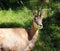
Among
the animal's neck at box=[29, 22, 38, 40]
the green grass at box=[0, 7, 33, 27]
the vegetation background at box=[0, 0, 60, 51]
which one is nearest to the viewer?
the animal's neck at box=[29, 22, 38, 40]

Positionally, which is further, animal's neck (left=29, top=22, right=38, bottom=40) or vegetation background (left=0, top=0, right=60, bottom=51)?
vegetation background (left=0, top=0, right=60, bottom=51)

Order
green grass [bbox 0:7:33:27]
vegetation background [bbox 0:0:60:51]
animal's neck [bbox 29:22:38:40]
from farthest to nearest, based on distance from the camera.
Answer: green grass [bbox 0:7:33:27], vegetation background [bbox 0:0:60:51], animal's neck [bbox 29:22:38:40]

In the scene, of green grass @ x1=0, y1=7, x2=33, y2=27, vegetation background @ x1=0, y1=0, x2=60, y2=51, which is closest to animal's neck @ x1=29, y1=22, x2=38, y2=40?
vegetation background @ x1=0, y1=0, x2=60, y2=51

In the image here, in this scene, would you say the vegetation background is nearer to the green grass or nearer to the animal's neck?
the green grass

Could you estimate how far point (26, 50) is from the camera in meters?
5.32

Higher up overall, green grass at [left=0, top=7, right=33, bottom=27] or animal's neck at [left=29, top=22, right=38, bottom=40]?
animal's neck at [left=29, top=22, right=38, bottom=40]

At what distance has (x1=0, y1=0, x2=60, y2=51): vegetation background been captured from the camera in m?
6.79

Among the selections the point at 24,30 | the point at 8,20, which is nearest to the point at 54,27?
the point at 8,20

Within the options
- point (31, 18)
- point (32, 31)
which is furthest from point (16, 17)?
point (32, 31)

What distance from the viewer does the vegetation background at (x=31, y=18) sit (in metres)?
6.79

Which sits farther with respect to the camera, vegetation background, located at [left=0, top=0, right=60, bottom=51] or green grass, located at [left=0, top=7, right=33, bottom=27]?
green grass, located at [left=0, top=7, right=33, bottom=27]

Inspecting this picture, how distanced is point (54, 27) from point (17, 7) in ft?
5.10

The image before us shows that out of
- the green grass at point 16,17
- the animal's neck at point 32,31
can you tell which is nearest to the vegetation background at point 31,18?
the green grass at point 16,17

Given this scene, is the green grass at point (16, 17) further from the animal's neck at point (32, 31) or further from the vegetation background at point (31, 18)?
the animal's neck at point (32, 31)
